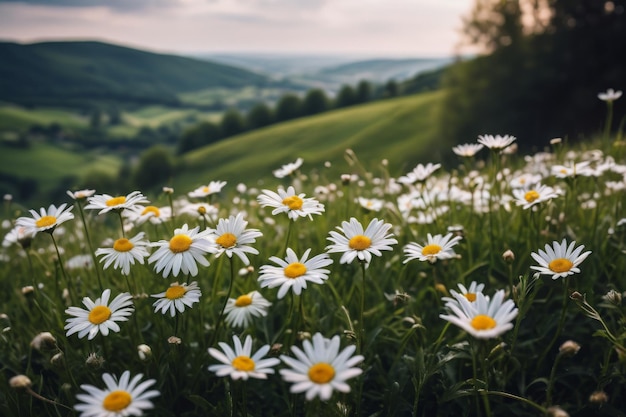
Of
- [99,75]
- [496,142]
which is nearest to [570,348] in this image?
[496,142]

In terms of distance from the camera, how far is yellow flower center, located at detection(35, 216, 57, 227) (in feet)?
7.79

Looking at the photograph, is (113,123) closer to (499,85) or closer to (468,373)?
(499,85)

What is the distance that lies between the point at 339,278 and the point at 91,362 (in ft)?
5.14

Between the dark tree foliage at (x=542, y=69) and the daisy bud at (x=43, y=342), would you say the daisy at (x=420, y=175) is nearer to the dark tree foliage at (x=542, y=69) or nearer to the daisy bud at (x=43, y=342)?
the daisy bud at (x=43, y=342)

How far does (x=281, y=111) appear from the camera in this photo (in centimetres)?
7081

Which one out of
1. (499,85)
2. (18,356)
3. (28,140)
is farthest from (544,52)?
(28,140)

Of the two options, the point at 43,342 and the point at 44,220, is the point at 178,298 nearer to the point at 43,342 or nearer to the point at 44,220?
the point at 43,342

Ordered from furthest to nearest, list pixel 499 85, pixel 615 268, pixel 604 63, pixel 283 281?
pixel 499 85, pixel 604 63, pixel 615 268, pixel 283 281

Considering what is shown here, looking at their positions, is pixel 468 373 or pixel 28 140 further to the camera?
pixel 28 140

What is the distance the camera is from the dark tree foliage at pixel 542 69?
24.0m

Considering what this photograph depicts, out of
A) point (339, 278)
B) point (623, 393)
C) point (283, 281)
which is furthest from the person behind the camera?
point (339, 278)

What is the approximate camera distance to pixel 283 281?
1.91 metres

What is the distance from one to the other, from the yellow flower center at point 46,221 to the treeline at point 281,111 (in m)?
68.0

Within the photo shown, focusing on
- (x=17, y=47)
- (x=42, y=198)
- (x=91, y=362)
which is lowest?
(x=42, y=198)
